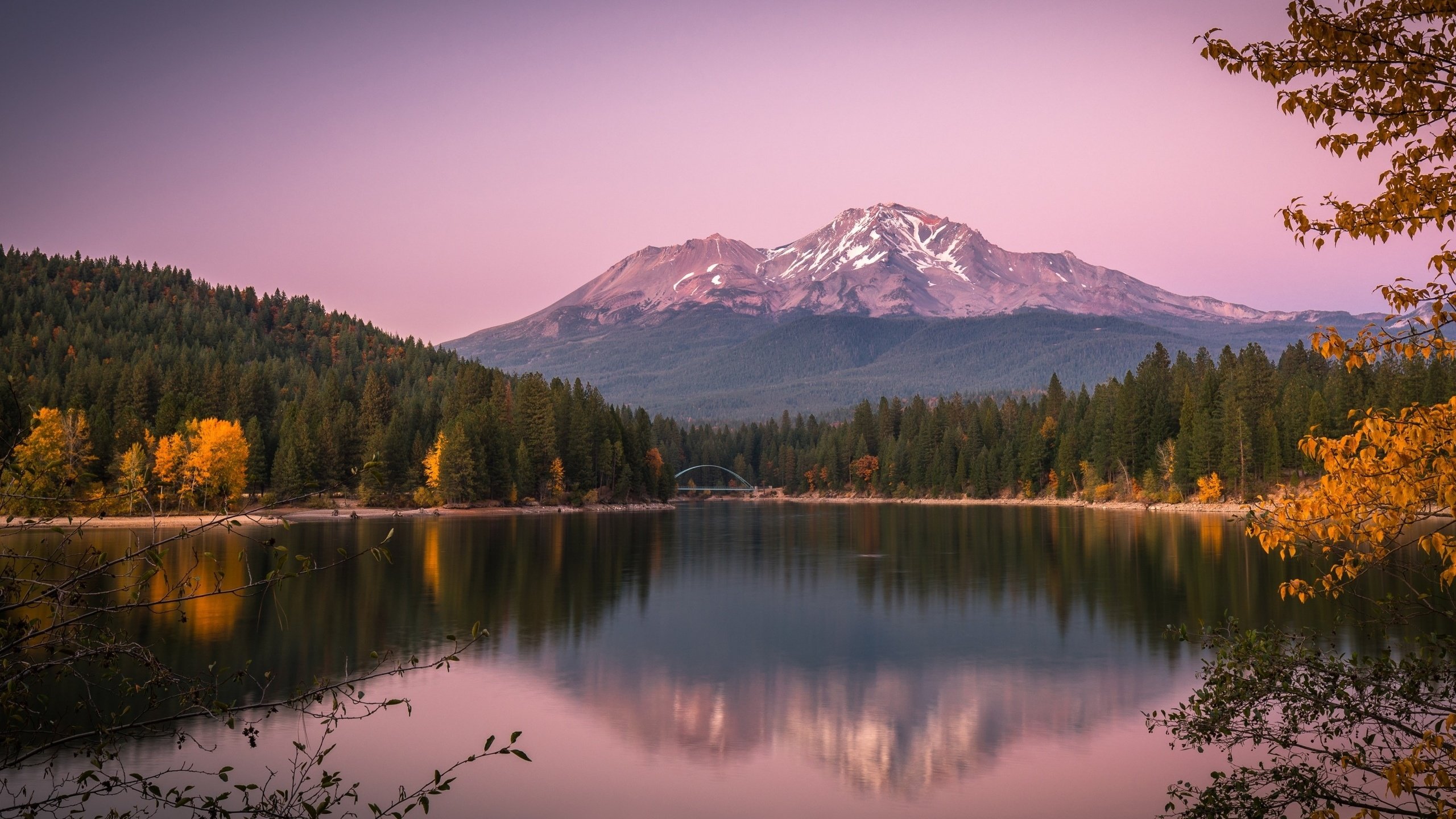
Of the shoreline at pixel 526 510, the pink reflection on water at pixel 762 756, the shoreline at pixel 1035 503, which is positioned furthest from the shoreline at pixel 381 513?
the pink reflection on water at pixel 762 756

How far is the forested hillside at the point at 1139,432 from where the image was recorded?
3725 inches

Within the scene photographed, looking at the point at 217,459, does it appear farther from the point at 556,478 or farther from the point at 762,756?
the point at 762,756

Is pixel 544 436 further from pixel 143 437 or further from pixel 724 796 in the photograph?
pixel 724 796

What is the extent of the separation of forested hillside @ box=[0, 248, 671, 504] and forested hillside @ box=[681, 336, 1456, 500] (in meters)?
41.0

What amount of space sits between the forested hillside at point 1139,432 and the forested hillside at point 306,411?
41.0 m

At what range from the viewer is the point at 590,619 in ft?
128

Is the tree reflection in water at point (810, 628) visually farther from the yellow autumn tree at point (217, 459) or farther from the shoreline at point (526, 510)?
the yellow autumn tree at point (217, 459)

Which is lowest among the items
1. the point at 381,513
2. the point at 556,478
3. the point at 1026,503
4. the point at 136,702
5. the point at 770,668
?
the point at 770,668

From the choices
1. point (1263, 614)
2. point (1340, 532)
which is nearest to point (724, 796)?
point (1340, 532)

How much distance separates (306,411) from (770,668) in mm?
99145

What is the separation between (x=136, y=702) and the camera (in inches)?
883

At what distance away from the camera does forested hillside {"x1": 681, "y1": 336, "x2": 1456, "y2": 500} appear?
9462 cm

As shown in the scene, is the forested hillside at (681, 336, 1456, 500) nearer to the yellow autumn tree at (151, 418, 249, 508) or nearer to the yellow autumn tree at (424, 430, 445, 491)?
the yellow autumn tree at (424, 430, 445, 491)

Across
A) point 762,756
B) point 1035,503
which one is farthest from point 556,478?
point 762,756
